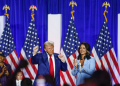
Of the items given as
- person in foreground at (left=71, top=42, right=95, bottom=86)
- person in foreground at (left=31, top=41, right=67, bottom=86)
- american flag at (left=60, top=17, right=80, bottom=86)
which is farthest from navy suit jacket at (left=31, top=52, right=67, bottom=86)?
american flag at (left=60, top=17, right=80, bottom=86)

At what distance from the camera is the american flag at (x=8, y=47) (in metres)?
4.89

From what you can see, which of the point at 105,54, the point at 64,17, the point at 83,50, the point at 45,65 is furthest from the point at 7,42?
the point at 105,54

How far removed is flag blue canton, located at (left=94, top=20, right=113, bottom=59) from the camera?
4.71 metres

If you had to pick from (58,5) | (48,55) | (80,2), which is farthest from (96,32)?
(48,55)

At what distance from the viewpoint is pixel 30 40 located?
491 centimetres

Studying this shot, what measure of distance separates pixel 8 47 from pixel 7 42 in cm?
17

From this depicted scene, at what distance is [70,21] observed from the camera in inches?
190

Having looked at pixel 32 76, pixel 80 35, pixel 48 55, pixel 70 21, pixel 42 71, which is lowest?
pixel 32 76

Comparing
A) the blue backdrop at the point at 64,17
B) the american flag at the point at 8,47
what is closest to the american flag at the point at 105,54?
the blue backdrop at the point at 64,17

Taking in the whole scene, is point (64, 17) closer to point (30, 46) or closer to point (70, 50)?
point (70, 50)

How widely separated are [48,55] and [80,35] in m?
2.16

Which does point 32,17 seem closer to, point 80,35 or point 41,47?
point 41,47

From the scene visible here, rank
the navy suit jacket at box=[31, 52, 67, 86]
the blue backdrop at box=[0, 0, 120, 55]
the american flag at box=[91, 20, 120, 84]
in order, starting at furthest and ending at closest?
1. the blue backdrop at box=[0, 0, 120, 55]
2. the american flag at box=[91, 20, 120, 84]
3. the navy suit jacket at box=[31, 52, 67, 86]

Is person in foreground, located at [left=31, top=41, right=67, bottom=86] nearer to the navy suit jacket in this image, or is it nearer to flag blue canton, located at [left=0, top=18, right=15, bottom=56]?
the navy suit jacket
